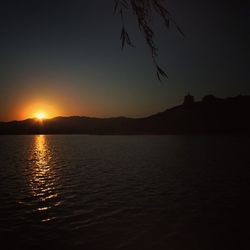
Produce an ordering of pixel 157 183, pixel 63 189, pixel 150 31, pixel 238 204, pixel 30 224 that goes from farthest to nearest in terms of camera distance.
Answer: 1. pixel 157 183
2. pixel 63 189
3. pixel 238 204
4. pixel 30 224
5. pixel 150 31

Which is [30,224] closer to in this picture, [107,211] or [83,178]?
[107,211]

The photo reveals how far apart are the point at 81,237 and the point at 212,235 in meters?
6.67

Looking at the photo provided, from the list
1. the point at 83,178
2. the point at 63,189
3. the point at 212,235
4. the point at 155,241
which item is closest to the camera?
the point at 155,241

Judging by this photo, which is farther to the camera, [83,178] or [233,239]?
[83,178]

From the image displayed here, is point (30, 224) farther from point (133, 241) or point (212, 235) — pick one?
point (212, 235)

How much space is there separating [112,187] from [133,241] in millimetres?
12430

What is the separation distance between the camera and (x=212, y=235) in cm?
1329

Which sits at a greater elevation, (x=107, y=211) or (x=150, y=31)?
(x=150, y=31)

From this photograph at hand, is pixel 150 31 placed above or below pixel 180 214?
above

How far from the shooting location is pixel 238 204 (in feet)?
61.4

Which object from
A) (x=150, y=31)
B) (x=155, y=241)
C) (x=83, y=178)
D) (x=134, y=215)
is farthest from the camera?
(x=83, y=178)

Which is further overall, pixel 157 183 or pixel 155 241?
pixel 157 183

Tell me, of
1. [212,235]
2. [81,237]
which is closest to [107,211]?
[81,237]

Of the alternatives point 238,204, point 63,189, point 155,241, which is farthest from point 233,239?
point 63,189
